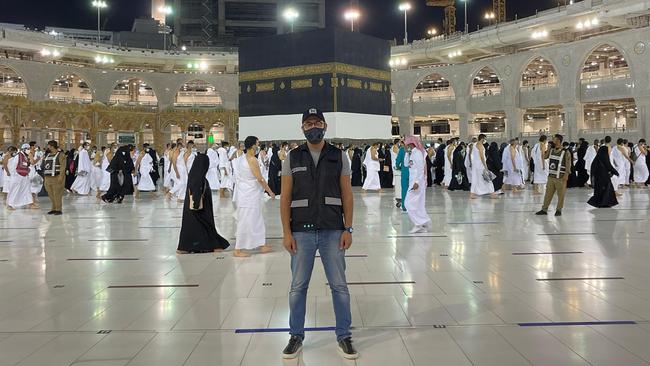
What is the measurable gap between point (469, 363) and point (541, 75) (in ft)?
144

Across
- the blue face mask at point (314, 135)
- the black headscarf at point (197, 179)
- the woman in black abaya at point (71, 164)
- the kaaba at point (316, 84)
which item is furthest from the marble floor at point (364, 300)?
the kaaba at point (316, 84)

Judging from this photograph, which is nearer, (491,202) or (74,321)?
(74,321)

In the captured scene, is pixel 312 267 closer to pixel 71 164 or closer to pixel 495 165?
pixel 495 165

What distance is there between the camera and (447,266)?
5.38 metres

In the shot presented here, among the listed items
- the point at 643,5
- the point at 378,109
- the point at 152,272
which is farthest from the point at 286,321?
the point at 643,5

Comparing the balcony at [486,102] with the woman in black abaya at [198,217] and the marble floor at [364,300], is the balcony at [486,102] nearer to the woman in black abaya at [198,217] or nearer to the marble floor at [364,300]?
the marble floor at [364,300]

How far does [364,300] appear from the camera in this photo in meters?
4.13

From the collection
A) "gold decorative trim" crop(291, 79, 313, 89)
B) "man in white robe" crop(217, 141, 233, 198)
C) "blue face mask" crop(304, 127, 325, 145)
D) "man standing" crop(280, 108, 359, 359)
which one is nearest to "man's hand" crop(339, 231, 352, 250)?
"man standing" crop(280, 108, 359, 359)

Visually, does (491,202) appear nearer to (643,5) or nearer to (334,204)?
(334,204)

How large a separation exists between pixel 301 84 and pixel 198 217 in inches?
732

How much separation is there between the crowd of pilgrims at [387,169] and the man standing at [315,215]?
366 cm

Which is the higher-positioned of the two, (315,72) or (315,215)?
(315,72)

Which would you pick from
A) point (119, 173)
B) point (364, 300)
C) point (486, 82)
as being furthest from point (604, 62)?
point (364, 300)

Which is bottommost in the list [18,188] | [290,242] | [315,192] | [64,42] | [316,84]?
[290,242]
